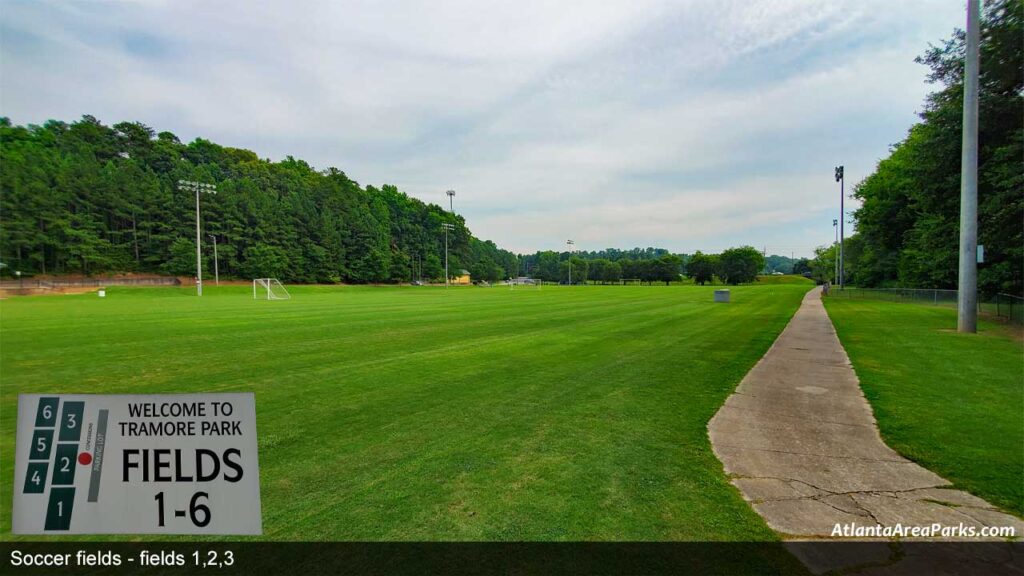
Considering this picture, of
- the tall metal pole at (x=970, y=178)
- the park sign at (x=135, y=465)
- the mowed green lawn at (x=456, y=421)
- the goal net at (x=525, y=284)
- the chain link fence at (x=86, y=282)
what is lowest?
the goal net at (x=525, y=284)

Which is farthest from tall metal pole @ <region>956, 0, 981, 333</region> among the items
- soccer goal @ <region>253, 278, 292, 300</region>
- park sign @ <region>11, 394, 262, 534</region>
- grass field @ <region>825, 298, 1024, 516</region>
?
soccer goal @ <region>253, 278, 292, 300</region>

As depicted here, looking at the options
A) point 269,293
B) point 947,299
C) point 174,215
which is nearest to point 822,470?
point 947,299

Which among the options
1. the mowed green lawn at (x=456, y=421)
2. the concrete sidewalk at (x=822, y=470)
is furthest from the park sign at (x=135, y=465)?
the concrete sidewalk at (x=822, y=470)

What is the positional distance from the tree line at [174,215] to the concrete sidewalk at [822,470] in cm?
4522

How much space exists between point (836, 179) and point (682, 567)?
5567 cm

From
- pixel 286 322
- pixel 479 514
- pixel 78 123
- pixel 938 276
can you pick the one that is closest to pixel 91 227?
pixel 78 123

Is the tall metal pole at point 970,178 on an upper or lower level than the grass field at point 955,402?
upper

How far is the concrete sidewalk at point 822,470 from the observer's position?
3.06 meters

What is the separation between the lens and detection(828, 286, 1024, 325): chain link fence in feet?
52.7

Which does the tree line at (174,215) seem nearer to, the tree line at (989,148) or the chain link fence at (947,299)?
the tree line at (989,148)

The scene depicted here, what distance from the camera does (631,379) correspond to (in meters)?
7.46

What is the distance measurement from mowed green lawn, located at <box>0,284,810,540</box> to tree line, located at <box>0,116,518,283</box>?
3617 cm

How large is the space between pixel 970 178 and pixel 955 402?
11319 mm

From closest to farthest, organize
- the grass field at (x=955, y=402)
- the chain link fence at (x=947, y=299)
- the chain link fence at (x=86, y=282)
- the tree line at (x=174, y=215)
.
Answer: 1. the grass field at (x=955, y=402)
2. the chain link fence at (x=947, y=299)
3. the chain link fence at (x=86, y=282)
4. the tree line at (x=174, y=215)
